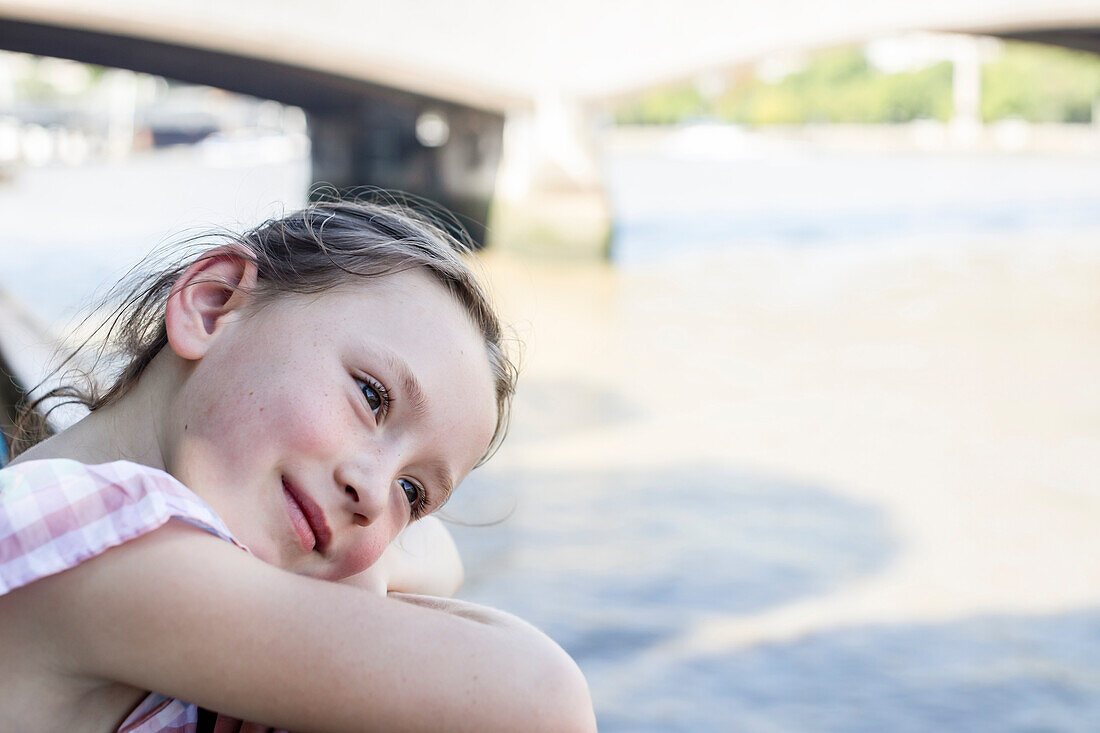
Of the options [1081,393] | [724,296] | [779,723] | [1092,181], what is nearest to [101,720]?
[779,723]

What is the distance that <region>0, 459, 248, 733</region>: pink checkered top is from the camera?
2.16 feet

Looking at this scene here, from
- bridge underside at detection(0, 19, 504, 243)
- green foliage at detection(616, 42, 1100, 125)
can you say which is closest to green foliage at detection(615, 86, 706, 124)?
green foliage at detection(616, 42, 1100, 125)

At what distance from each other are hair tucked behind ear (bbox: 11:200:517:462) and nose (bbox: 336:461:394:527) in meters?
0.14

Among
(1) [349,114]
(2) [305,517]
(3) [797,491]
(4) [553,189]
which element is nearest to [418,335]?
(2) [305,517]

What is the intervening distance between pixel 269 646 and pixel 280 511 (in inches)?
5.7

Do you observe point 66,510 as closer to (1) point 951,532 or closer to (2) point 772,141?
(1) point 951,532

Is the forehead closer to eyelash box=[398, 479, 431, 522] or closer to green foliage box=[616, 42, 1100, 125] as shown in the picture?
eyelash box=[398, 479, 431, 522]

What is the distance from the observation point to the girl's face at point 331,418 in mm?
799

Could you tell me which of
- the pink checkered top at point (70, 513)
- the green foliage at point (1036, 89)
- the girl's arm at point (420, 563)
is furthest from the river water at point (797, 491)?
the green foliage at point (1036, 89)

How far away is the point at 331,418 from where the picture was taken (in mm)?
804

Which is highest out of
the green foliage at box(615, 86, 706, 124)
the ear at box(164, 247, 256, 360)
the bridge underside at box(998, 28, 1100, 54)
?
the green foliage at box(615, 86, 706, 124)

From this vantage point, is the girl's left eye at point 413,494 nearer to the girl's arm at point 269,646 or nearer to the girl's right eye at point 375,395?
the girl's right eye at point 375,395

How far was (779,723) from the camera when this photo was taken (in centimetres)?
299

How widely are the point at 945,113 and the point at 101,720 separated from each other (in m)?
39.1
